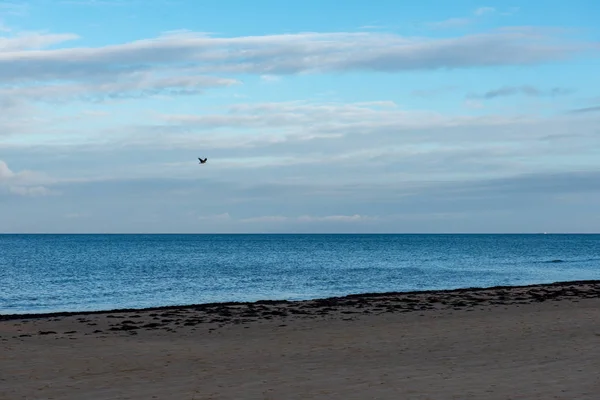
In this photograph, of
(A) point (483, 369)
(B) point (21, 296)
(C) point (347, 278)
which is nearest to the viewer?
(A) point (483, 369)

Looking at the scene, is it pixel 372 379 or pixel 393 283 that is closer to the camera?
pixel 372 379

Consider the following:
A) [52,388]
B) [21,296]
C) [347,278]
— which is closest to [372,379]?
[52,388]

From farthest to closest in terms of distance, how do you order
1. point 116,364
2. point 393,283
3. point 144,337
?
point 393,283, point 144,337, point 116,364

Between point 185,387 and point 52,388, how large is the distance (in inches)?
107

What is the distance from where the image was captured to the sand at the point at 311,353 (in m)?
13.6

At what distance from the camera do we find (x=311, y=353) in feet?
60.7

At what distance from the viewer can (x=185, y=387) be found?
46.1 ft

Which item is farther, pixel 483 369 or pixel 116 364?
pixel 116 364

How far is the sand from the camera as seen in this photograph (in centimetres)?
1363

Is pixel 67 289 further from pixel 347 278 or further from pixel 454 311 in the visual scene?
pixel 454 311

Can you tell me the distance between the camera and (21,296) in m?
46.7

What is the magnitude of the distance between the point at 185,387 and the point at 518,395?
647 centimetres

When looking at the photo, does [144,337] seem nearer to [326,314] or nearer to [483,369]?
[326,314]

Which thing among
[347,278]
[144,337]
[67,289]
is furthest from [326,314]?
[347,278]
